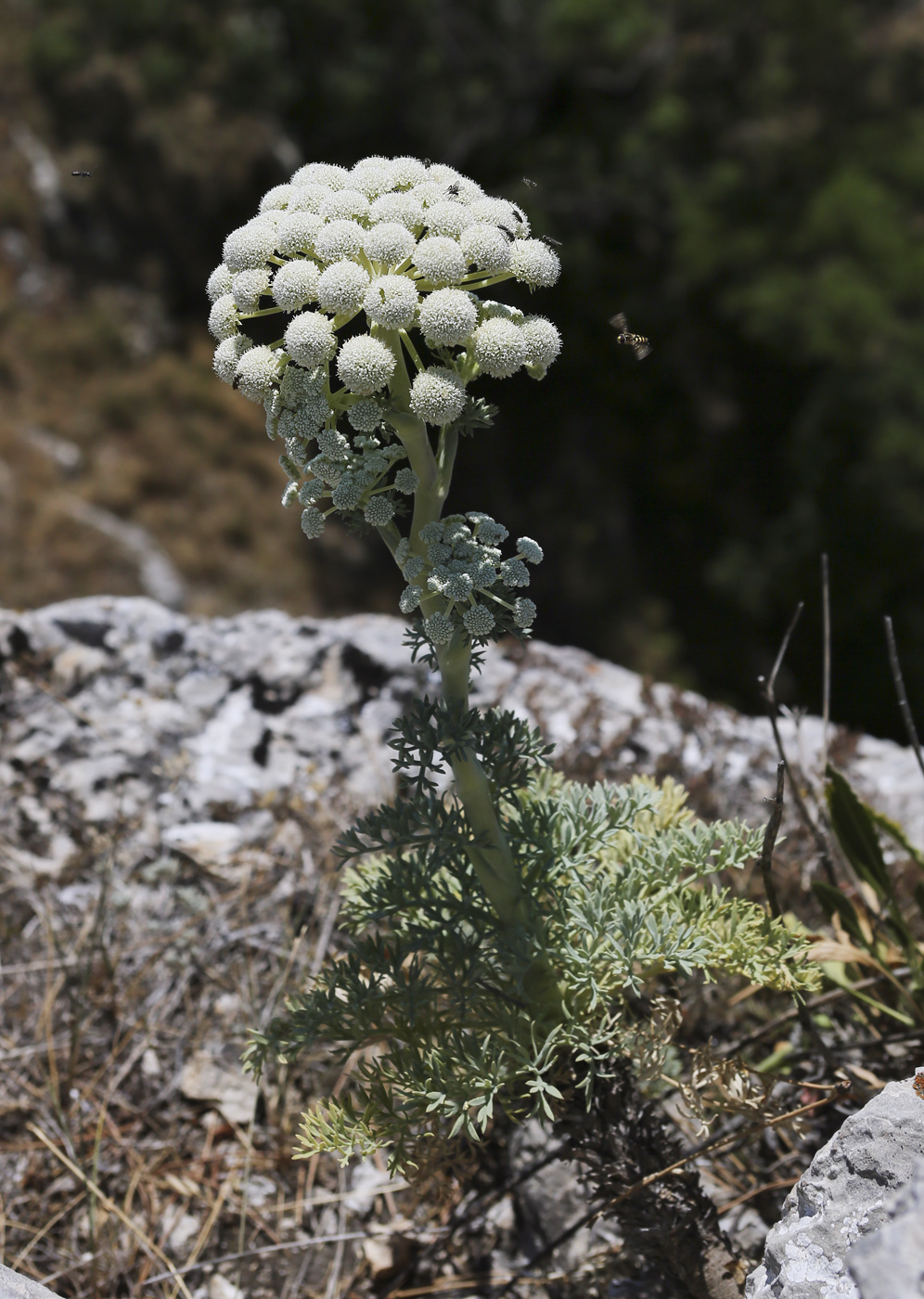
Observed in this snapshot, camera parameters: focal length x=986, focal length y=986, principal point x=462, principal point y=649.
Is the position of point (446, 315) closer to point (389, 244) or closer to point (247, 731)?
point (389, 244)

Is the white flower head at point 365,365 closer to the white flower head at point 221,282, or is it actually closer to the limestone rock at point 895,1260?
the white flower head at point 221,282

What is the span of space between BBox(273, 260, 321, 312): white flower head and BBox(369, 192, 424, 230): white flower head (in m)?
0.14

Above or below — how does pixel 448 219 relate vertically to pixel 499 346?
above

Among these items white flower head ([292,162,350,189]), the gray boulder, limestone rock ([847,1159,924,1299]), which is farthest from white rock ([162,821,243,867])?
limestone rock ([847,1159,924,1299])

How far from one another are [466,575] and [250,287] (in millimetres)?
530

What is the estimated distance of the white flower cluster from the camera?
142 centimetres

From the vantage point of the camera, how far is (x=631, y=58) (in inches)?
313

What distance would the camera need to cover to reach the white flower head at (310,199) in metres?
1.48

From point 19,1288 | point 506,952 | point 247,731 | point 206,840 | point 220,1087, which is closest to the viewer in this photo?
point 19,1288

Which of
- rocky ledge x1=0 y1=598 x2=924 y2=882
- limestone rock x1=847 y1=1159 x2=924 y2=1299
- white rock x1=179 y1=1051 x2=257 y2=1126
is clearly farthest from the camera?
rocky ledge x1=0 y1=598 x2=924 y2=882

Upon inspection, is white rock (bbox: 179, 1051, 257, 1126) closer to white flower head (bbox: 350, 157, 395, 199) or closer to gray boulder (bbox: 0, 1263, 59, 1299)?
gray boulder (bbox: 0, 1263, 59, 1299)

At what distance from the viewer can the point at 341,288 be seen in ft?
4.50

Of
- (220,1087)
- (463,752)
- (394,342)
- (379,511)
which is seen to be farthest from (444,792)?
(220,1087)

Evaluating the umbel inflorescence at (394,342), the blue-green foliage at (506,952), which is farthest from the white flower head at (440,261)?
the blue-green foliage at (506,952)
